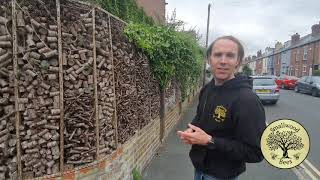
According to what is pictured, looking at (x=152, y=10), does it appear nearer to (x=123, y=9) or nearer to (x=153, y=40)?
(x=153, y=40)

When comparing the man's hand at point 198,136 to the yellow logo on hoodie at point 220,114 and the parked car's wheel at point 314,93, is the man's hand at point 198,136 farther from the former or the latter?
the parked car's wheel at point 314,93

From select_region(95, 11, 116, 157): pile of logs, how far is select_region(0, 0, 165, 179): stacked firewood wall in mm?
12

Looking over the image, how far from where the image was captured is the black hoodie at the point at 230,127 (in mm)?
2340

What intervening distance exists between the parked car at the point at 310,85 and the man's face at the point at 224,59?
27.6 m

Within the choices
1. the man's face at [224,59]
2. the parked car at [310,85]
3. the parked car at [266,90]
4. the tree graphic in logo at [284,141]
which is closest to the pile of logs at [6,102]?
the man's face at [224,59]

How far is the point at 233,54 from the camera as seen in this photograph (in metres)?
2.52

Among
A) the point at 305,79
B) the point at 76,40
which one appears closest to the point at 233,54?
the point at 76,40

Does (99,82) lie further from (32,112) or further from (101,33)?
(32,112)

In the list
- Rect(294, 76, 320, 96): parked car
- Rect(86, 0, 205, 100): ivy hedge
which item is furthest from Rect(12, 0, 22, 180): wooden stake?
Rect(294, 76, 320, 96): parked car

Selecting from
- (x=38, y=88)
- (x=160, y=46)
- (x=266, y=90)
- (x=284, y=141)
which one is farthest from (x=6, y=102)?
(x=266, y=90)

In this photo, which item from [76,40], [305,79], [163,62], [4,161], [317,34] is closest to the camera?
[4,161]

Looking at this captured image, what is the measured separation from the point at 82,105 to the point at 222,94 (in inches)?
81.3

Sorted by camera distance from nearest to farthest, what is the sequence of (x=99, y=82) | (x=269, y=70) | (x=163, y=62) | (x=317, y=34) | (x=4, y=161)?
(x=4, y=161)
(x=99, y=82)
(x=163, y=62)
(x=317, y=34)
(x=269, y=70)

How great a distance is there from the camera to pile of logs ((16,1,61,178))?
3592 mm
